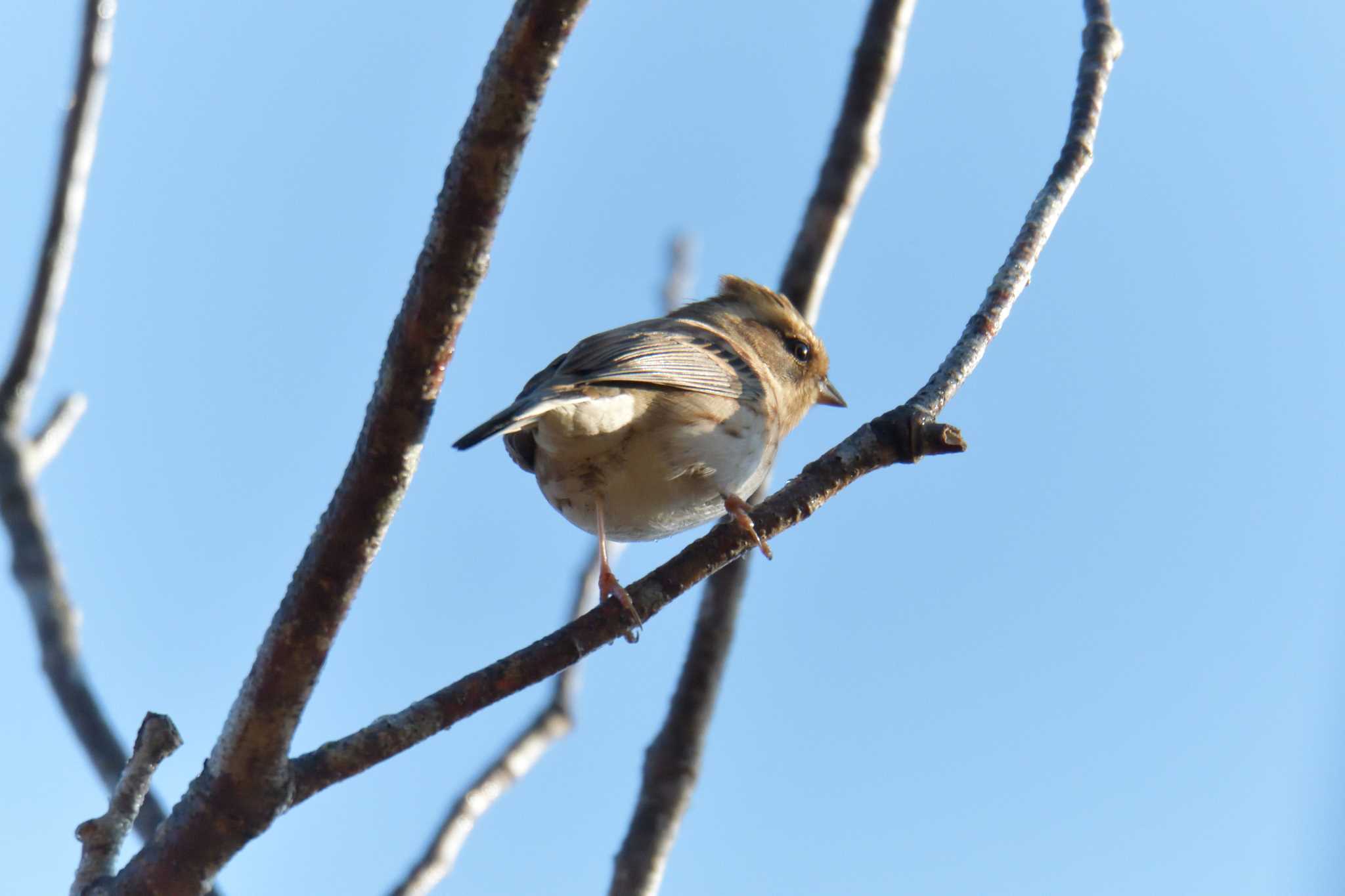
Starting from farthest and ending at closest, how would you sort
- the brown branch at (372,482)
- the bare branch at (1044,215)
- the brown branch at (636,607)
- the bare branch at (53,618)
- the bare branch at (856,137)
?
the bare branch at (856,137)
the bare branch at (53,618)
the bare branch at (1044,215)
the brown branch at (636,607)
the brown branch at (372,482)

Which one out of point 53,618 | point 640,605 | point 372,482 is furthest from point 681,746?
point 372,482

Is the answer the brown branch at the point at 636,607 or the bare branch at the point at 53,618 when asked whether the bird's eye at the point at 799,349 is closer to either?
the brown branch at the point at 636,607

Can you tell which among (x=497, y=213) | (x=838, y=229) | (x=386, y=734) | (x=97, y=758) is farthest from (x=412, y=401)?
(x=838, y=229)

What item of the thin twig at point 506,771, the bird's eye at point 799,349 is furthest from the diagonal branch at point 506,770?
the bird's eye at point 799,349

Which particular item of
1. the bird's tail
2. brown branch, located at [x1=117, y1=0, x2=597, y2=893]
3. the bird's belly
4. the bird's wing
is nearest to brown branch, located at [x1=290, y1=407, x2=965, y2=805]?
brown branch, located at [x1=117, y1=0, x2=597, y2=893]

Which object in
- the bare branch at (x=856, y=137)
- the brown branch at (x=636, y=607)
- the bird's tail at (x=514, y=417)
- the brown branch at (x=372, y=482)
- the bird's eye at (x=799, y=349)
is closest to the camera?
the brown branch at (x=372, y=482)

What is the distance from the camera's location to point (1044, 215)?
12.1 ft

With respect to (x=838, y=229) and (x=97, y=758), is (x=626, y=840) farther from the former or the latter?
(x=838, y=229)

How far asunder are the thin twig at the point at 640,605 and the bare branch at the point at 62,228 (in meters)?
2.19

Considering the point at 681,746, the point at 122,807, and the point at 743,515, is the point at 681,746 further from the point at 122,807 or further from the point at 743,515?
the point at 122,807

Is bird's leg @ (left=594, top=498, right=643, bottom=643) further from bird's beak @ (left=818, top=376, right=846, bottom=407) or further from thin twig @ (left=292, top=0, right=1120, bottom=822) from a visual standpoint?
bird's beak @ (left=818, top=376, right=846, bottom=407)

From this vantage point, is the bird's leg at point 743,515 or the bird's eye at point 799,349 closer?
the bird's leg at point 743,515

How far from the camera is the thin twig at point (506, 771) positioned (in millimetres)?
4227

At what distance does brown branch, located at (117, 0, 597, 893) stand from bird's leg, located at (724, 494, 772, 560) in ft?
3.59
